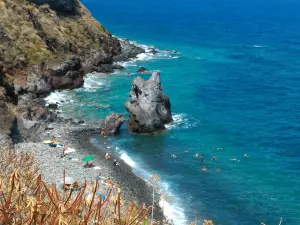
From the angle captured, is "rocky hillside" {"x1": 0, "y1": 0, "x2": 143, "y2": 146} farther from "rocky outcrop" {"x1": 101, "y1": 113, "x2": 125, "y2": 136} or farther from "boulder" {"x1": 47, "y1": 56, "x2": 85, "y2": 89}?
"rocky outcrop" {"x1": 101, "y1": 113, "x2": 125, "y2": 136}

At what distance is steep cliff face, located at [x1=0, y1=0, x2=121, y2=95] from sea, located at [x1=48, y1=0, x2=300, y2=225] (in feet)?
15.2

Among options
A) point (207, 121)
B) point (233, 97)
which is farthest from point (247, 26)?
point (207, 121)

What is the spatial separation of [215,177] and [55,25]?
2557 inches

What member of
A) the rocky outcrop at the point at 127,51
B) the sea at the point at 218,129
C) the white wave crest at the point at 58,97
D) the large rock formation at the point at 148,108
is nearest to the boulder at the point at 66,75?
the white wave crest at the point at 58,97

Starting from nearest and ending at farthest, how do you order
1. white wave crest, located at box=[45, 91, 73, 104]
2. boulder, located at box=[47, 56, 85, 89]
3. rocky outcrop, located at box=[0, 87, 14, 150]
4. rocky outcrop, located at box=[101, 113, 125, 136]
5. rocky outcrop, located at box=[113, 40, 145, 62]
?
rocky outcrop, located at box=[0, 87, 14, 150] → rocky outcrop, located at box=[101, 113, 125, 136] → white wave crest, located at box=[45, 91, 73, 104] → boulder, located at box=[47, 56, 85, 89] → rocky outcrop, located at box=[113, 40, 145, 62]

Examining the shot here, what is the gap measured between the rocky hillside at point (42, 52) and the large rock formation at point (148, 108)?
46.5ft

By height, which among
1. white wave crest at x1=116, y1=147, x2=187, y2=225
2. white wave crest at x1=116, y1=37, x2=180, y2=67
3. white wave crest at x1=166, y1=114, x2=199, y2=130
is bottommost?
white wave crest at x1=116, y1=147, x2=187, y2=225

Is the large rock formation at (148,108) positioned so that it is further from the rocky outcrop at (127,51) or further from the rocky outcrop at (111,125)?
the rocky outcrop at (127,51)

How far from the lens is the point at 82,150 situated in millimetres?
56844

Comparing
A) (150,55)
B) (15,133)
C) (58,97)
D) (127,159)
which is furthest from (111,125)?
(150,55)

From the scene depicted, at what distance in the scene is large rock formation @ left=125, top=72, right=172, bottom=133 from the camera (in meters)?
64.2

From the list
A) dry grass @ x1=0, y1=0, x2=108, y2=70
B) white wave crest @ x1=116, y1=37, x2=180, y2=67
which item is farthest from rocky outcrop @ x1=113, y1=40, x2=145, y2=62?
dry grass @ x1=0, y1=0, x2=108, y2=70

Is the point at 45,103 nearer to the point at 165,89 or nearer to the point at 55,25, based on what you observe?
the point at 165,89

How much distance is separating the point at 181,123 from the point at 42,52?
36248mm
